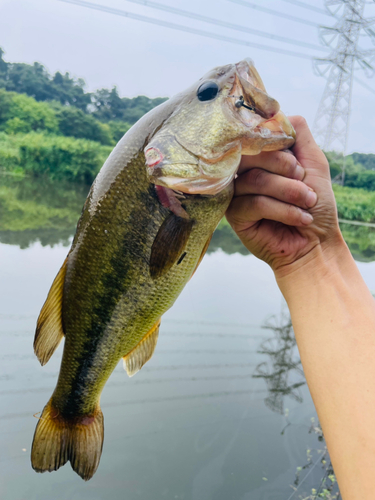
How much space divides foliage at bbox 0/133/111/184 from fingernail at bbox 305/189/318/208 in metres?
20.5

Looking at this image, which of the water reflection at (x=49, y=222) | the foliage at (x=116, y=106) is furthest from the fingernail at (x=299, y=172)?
the foliage at (x=116, y=106)

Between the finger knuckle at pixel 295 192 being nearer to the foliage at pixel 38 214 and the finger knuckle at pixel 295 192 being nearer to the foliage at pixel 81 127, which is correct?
the foliage at pixel 38 214

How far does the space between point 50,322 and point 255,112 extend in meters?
1.12

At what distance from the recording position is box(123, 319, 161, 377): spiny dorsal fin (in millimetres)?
1402

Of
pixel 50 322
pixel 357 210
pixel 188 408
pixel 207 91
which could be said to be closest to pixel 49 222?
pixel 188 408

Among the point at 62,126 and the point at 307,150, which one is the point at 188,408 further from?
the point at 62,126

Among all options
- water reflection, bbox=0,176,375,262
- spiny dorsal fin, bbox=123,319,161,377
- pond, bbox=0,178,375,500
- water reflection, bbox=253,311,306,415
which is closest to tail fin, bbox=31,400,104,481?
spiny dorsal fin, bbox=123,319,161,377

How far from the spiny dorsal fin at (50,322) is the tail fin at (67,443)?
0.30 m

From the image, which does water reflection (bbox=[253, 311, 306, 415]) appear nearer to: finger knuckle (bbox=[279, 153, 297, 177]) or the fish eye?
finger knuckle (bbox=[279, 153, 297, 177])

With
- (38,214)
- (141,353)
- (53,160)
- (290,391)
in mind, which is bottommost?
(53,160)

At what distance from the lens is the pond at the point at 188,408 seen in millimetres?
3086

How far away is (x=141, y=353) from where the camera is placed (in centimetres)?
142

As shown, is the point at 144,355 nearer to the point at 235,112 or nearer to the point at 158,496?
the point at 235,112

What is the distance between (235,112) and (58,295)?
0.97 metres
